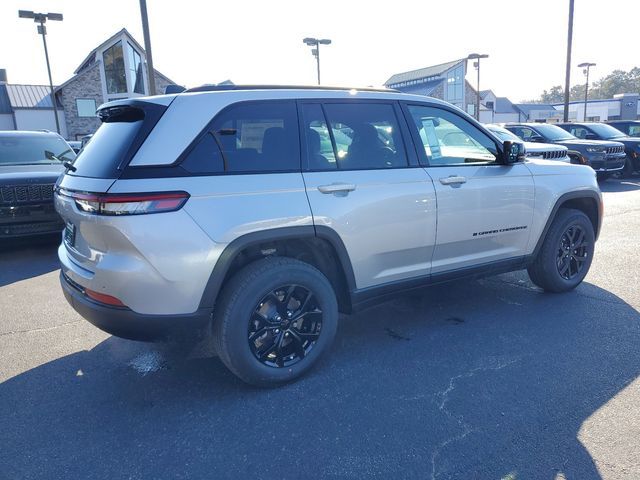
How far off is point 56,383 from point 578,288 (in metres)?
4.78

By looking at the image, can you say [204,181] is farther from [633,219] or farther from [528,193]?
[633,219]

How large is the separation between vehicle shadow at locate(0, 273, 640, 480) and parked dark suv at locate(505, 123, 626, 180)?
10182 mm

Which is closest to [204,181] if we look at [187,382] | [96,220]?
[96,220]

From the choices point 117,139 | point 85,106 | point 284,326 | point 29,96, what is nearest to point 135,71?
point 85,106

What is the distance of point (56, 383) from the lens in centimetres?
333

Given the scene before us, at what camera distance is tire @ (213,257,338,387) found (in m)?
2.98

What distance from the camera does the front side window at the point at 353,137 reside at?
335 cm

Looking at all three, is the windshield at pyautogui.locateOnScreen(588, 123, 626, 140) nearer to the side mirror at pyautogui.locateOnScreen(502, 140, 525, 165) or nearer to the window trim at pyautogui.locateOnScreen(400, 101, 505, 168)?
the side mirror at pyautogui.locateOnScreen(502, 140, 525, 165)

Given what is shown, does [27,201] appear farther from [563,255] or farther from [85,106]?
[85,106]

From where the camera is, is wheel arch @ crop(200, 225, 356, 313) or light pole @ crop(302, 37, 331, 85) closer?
wheel arch @ crop(200, 225, 356, 313)

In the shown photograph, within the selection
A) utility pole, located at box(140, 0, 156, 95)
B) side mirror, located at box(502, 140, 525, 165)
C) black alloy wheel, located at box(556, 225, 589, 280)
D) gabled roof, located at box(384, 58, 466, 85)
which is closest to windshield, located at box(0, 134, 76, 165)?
utility pole, located at box(140, 0, 156, 95)

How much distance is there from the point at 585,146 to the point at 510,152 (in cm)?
1062

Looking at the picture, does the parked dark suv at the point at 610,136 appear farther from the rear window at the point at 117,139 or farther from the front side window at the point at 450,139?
the rear window at the point at 117,139

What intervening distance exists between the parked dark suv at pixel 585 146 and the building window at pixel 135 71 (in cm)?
3265
